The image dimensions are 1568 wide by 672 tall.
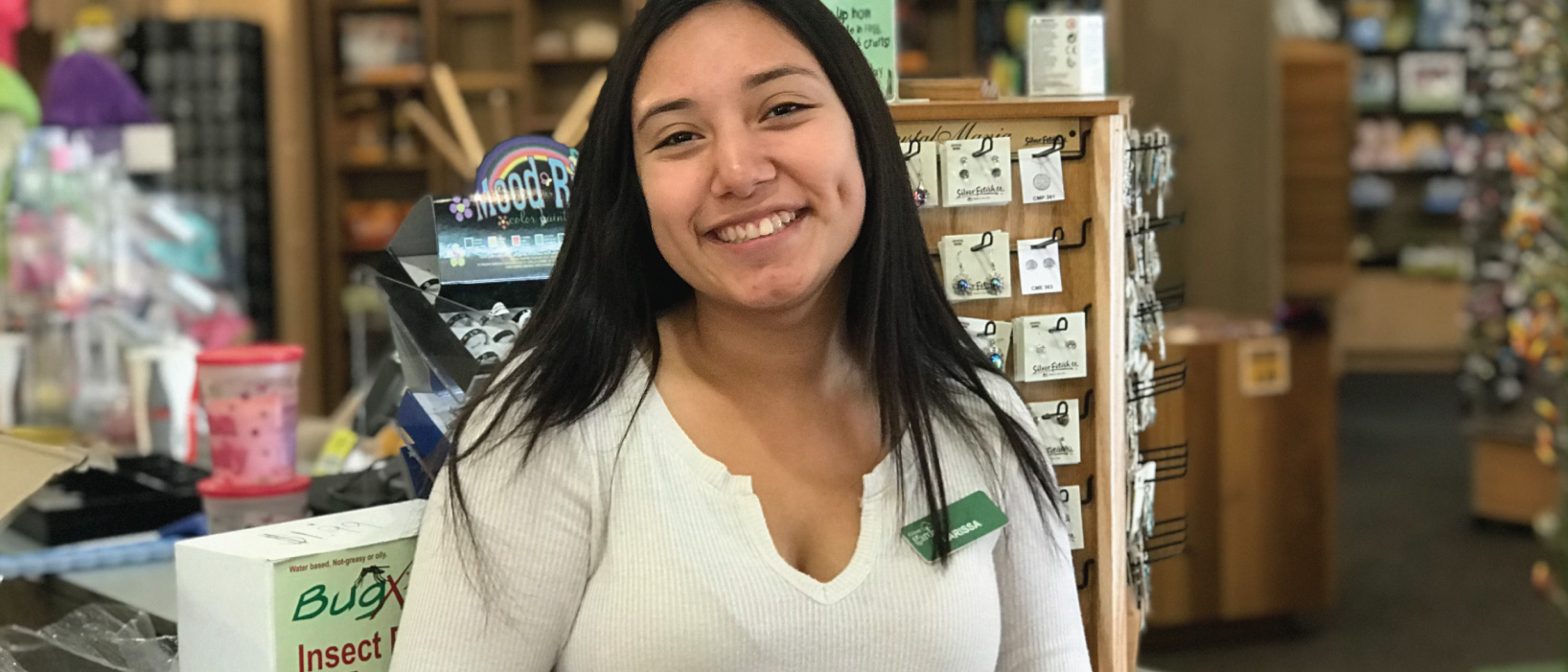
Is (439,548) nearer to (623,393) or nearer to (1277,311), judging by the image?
(623,393)

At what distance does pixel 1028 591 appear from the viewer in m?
1.44

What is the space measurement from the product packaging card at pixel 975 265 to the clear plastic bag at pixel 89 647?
3.10ft

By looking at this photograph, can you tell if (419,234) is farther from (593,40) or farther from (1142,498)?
(593,40)

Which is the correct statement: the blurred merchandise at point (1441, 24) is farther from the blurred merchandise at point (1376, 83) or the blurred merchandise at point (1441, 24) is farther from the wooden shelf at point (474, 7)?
the wooden shelf at point (474, 7)

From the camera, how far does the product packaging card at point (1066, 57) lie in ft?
5.78

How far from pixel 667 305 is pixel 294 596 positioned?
0.46 metres

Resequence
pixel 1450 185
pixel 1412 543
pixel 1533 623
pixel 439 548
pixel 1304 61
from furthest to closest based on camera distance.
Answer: pixel 1450 185 → pixel 1304 61 → pixel 1412 543 → pixel 1533 623 → pixel 439 548

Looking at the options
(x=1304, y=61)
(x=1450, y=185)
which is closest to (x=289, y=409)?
(x=1304, y=61)

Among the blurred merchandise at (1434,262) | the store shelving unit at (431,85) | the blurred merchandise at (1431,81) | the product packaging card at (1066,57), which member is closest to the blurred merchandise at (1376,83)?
the blurred merchandise at (1431,81)

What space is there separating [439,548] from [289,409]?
91cm

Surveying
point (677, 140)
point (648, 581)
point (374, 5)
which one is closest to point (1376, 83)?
point (374, 5)

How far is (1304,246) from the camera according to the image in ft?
23.7

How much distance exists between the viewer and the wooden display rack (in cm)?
167

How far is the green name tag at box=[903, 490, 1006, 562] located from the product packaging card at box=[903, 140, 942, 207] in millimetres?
400
